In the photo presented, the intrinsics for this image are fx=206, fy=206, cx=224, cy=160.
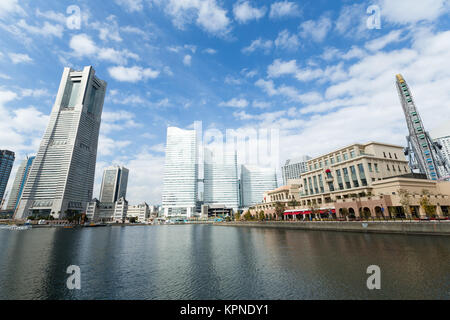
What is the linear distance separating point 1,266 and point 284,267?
34.9 m

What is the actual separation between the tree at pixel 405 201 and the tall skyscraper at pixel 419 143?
86.6 m

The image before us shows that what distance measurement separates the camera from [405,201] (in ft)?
165

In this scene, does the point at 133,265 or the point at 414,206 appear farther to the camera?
the point at 414,206

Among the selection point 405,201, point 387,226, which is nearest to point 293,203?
point 405,201

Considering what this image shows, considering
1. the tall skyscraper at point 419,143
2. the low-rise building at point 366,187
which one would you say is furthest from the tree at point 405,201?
the tall skyscraper at point 419,143

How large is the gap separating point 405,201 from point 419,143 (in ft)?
315

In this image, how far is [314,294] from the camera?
48.7 feet

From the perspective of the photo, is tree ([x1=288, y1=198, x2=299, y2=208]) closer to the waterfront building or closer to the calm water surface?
the waterfront building

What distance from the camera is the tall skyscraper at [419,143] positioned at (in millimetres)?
113625

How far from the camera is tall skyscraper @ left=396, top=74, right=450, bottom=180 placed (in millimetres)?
113625

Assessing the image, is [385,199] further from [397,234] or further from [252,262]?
[252,262]

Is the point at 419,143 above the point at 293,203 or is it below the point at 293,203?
above

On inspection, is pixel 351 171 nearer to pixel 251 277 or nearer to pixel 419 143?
pixel 251 277
